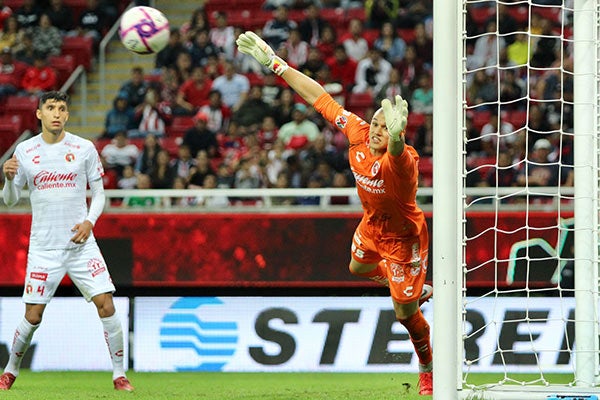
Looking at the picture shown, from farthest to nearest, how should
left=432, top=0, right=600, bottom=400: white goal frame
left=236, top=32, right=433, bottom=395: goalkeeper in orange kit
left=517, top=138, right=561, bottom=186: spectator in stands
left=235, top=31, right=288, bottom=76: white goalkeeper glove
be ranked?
left=517, top=138, right=561, bottom=186: spectator in stands
left=235, top=31, right=288, bottom=76: white goalkeeper glove
left=236, top=32, right=433, bottom=395: goalkeeper in orange kit
left=432, top=0, right=600, bottom=400: white goal frame

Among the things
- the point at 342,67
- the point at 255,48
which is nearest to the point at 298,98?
the point at 342,67

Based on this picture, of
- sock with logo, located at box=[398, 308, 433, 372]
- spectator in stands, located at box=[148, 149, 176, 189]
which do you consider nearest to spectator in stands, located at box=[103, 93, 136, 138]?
spectator in stands, located at box=[148, 149, 176, 189]

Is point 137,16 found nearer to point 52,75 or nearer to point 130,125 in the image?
point 130,125

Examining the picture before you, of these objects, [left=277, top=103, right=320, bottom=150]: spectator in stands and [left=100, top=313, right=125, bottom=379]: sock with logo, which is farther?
[left=277, top=103, right=320, bottom=150]: spectator in stands

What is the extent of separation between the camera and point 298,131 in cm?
1402

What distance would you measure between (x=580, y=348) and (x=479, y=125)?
7.30 m

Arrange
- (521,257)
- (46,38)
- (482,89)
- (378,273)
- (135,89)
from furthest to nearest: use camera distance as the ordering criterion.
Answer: (46,38)
(135,89)
(482,89)
(521,257)
(378,273)

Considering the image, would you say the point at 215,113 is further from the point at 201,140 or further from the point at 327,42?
the point at 327,42

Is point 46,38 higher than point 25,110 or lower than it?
higher

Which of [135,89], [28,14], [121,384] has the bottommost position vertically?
[121,384]

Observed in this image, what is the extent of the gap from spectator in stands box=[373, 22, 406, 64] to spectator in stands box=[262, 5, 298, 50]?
123 cm

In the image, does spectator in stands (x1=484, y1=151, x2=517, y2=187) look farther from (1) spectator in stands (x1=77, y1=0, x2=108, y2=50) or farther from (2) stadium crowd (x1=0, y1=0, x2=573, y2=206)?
(1) spectator in stands (x1=77, y1=0, x2=108, y2=50)

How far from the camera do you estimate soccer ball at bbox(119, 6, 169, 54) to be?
9578 millimetres

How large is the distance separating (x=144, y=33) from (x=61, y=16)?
7.86m
